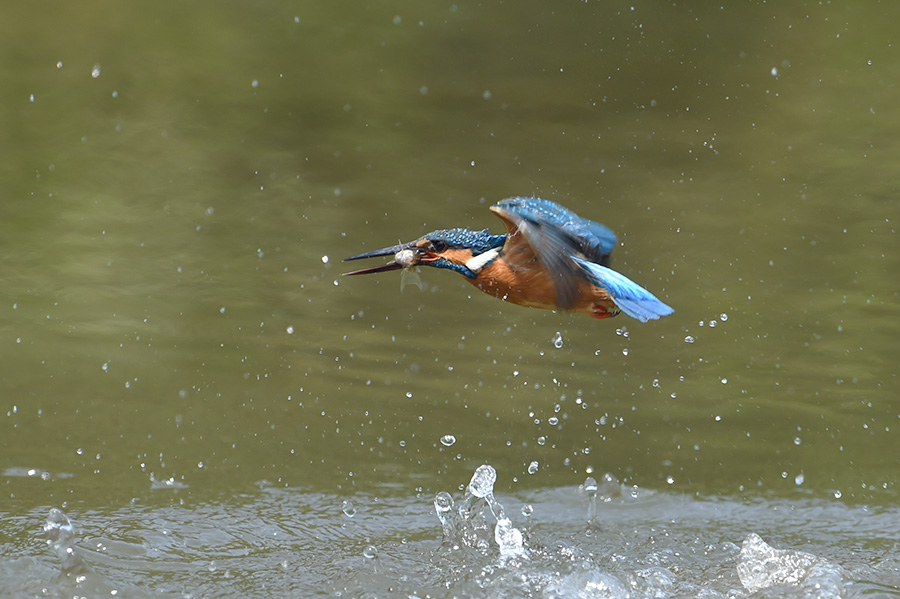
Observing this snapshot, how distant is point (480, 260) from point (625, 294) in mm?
322

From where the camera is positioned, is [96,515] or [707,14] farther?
[707,14]

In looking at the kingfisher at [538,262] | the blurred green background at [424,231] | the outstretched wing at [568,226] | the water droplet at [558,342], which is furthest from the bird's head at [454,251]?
the water droplet at [558,342]

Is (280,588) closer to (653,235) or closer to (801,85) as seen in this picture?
(653,235)

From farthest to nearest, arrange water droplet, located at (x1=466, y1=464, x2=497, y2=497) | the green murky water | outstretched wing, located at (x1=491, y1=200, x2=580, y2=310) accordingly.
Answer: the green murky water, water droplet, located at (x1=466, y1=464, x2=497, y2=497), outstretched wing, located at (x1=491, y1=200, x2=580, y2=310)

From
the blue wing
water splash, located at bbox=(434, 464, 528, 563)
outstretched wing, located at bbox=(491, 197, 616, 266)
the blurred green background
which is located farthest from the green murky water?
outstretched wing, located at bbox=(491, 197, 616, 266)

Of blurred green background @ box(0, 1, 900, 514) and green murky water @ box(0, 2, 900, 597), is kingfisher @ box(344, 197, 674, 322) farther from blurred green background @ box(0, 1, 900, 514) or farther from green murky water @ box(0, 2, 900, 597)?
blurred green background @ box(0, 1, 900, 514)

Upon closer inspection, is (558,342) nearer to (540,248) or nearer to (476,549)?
(476,549)

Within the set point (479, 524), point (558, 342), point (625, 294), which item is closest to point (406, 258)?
point (625, 294)

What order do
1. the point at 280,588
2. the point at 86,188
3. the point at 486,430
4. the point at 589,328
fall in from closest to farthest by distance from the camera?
the point at 280,588, the point at 486,430, the point at 589,328, the point at 86,188

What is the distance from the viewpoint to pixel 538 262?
225 centimetres

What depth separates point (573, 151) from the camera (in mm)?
4168

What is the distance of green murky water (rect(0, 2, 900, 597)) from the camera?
285cm

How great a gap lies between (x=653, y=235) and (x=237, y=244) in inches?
60.3

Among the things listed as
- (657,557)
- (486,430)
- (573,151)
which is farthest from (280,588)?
(573,151)
